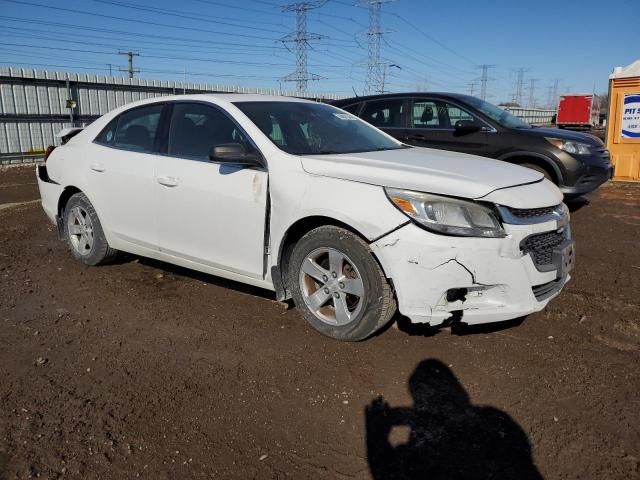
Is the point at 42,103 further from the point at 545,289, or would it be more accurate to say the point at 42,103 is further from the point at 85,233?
the point at 545,289

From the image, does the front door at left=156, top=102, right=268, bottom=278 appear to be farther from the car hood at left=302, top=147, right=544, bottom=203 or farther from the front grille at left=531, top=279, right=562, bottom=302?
the front grille at left=531, top=279, right=562, bottom=302

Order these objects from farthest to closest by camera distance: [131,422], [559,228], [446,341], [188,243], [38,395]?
1. [188,243]
2. [446,341]
3. [559,228]
4. [38,395]
5. [131,422]

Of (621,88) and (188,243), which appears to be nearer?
(188,243)

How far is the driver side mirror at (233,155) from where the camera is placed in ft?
11.7

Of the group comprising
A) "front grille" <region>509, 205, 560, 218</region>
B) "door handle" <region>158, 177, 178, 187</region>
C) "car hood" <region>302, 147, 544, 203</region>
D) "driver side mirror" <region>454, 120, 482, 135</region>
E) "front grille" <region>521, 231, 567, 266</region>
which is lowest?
"front grille" <region>521, 231, 567, 266</region>

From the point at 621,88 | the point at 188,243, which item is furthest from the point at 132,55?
the point at 188,243

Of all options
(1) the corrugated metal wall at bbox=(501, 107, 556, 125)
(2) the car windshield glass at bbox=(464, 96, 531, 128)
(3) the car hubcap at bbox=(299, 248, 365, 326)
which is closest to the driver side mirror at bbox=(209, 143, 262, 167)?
(3) the car hubcap at bbox=(299, 248, 365, 326)

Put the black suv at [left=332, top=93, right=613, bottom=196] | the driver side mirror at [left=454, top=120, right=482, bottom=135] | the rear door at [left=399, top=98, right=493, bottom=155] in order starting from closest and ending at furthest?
1. the black suv at [left=332, top=93, right=613, bottom=196]
2. the driver side mirror at [left=454, top=120, right=482, bottom=135]
3. the rear door at [left=399, top=98, right=493, bottom=155]

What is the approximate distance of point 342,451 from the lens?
2.46 metres

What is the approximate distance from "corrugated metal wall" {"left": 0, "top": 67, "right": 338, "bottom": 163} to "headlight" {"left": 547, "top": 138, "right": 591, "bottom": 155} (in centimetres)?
1337

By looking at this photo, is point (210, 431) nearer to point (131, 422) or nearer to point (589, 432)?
point (131, 422)

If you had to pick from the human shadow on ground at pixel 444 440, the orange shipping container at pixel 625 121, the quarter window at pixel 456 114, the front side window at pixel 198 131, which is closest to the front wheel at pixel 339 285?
the human shadow on ground at pixel 444 440

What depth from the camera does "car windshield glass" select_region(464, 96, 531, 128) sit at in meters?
7.37

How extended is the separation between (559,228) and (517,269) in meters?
0.52
